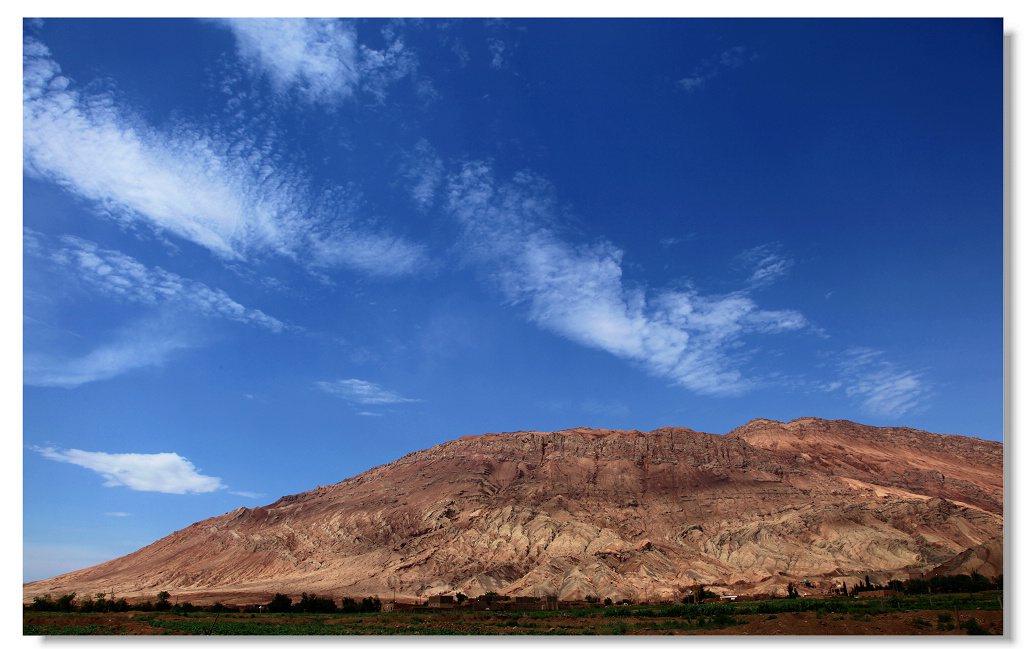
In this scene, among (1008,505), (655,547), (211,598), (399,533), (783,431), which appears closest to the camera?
(1008,505)

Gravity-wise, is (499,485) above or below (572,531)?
above

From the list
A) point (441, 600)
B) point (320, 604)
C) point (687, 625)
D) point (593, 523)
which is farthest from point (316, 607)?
point (593, 523)

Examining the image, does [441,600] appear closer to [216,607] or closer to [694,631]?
[216,607]

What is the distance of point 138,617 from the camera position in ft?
140

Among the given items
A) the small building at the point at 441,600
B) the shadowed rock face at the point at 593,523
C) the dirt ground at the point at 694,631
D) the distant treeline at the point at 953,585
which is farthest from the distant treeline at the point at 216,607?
the distant treeline at the point at 953,585

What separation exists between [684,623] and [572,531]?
182ft

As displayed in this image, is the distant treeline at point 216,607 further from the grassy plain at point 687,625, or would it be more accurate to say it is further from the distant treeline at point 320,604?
the grassy plain at point 687,625

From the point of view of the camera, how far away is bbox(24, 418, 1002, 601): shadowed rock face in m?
72.2

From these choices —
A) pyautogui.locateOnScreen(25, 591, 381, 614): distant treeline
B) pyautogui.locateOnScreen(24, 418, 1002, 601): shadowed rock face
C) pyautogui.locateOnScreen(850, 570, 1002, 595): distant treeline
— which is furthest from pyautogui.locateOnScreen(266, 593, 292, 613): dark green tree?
pyautogui.locateOnScreen(850, 570, 1002, 595): distant treeline

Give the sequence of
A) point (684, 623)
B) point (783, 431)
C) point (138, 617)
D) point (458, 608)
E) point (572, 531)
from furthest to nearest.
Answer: point (783, 431)
point (572, 531)
point (458, 608)
point (138, 617)
point (684, 623)

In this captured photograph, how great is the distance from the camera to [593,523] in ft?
293

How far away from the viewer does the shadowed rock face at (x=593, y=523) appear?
7225 centimetres
